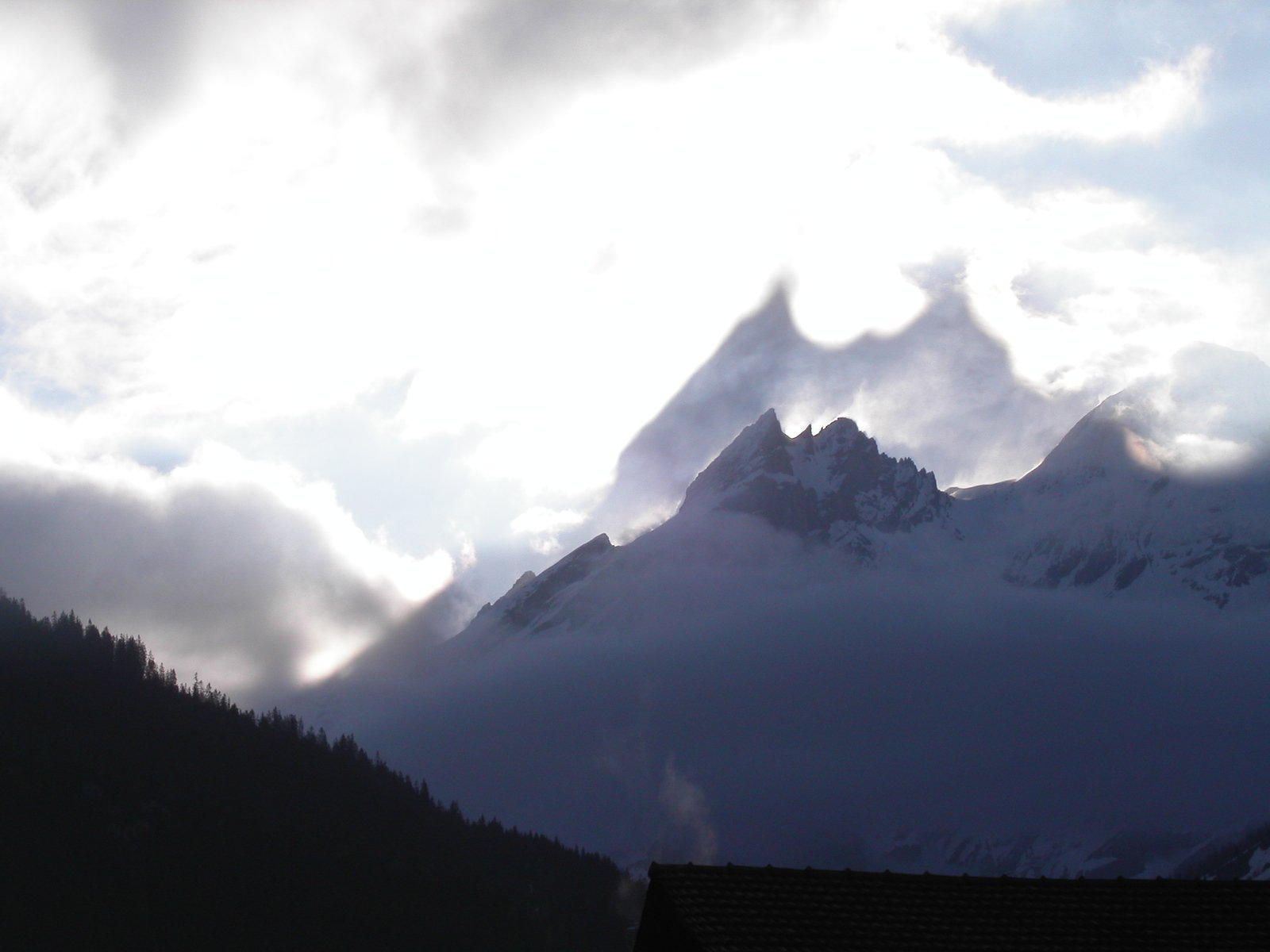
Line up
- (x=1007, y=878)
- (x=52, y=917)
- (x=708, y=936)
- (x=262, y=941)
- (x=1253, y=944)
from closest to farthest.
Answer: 1. (x=708, y=936)
2. (x=1253, y=944)
3. (x=1007, y=878)
4. (x=52, y=917)
5. (x=262, y=941)

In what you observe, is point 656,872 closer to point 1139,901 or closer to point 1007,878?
point 1007,878

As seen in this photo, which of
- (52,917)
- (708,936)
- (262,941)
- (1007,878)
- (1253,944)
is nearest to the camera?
(708,936)

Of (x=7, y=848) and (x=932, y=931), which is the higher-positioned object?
(x=7, y=848)

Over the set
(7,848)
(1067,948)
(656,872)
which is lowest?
(1067,948)

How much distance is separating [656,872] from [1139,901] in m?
12.3

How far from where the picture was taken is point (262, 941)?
7825 inches

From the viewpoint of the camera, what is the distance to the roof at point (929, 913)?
31375mm

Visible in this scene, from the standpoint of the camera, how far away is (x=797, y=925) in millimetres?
31531

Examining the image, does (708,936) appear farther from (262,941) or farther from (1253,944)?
(262,941)

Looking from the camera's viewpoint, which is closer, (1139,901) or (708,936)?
(708,936)

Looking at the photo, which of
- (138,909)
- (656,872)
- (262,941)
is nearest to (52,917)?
(138,909)

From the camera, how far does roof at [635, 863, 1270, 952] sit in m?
31.4

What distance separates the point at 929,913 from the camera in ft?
108

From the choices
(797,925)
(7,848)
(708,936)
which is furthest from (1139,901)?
(7,848)
